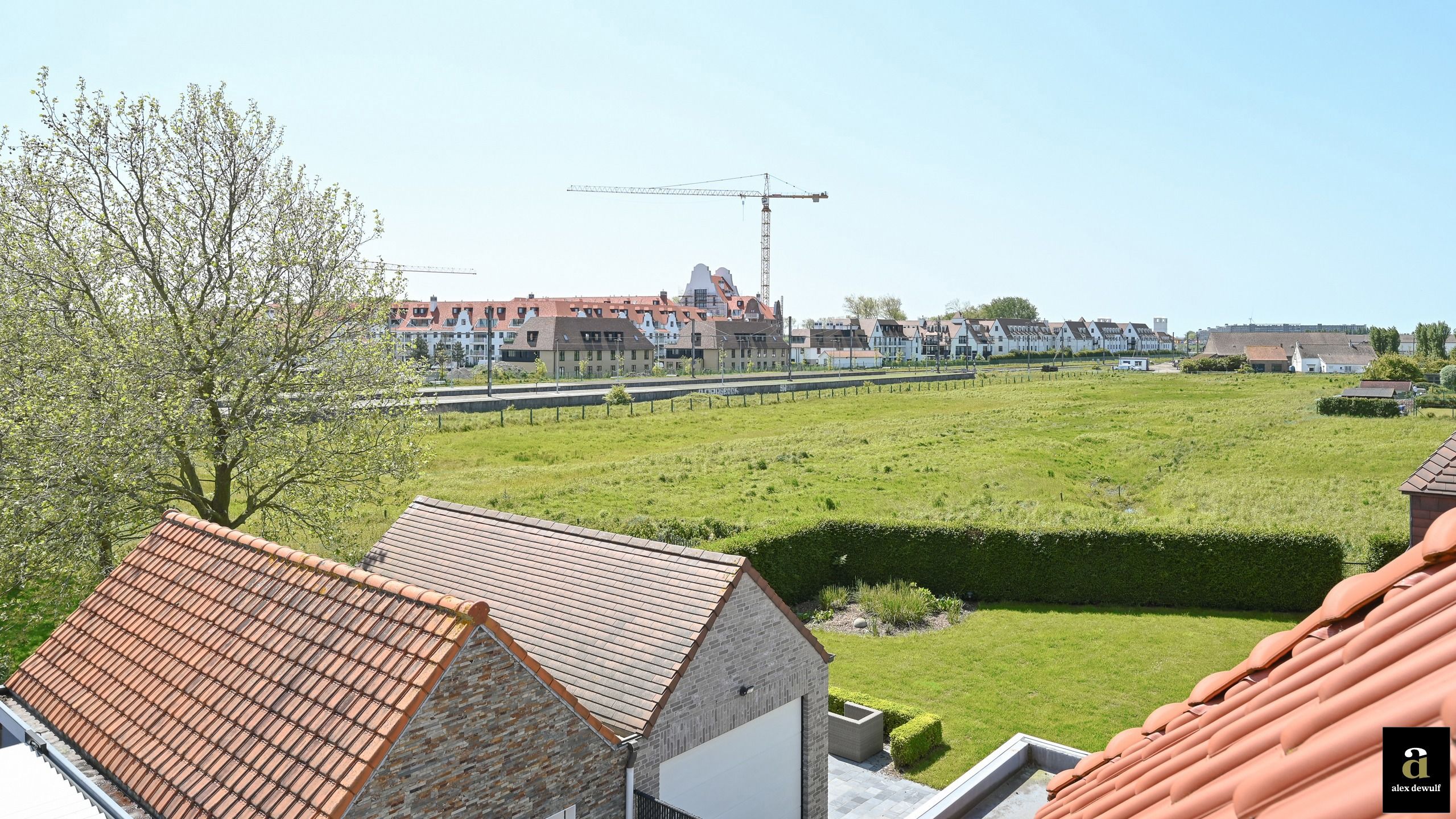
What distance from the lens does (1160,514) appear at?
3212 cm

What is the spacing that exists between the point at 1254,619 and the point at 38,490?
1036 inches

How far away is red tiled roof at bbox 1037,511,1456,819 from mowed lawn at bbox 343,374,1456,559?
22166 mm

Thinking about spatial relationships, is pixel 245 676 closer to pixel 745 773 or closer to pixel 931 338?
pixel 745 773

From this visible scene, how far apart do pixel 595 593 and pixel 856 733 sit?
6.41 m

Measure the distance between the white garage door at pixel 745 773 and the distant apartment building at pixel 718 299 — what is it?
4801 inches

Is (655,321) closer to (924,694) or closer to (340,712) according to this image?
(924,694)

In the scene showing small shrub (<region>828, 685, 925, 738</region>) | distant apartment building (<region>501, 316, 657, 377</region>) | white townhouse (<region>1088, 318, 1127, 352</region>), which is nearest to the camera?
small shrub (<region>828, 685, 925, 738</region>)

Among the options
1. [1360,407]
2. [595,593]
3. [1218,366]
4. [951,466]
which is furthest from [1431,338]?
[595,593]

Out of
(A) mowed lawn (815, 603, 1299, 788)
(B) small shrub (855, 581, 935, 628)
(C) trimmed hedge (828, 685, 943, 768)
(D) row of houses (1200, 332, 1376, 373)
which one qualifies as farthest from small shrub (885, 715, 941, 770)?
(D) row of houses (1200, 332, 1376, 373)

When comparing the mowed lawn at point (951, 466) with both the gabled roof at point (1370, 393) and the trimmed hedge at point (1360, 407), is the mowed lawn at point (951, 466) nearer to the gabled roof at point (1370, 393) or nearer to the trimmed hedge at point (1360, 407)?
the trimmed hedge at point (1360, 407)

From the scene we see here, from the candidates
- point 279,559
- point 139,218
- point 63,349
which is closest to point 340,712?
point 279,559

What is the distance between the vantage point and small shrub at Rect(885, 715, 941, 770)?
15797 mm

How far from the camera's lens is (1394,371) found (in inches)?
3029

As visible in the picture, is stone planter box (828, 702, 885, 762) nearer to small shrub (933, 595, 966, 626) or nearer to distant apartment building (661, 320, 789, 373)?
small shrub (933, 595, 966, 626)
